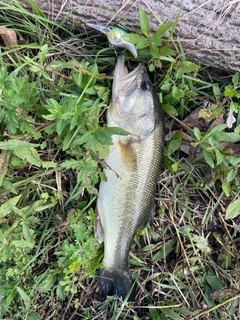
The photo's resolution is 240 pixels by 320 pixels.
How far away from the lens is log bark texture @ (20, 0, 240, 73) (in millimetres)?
2510

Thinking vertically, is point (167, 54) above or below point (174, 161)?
above

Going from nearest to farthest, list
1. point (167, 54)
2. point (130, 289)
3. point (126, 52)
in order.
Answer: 1. point (167, 54)
2. point (126, 52)
3. point (130, 289)

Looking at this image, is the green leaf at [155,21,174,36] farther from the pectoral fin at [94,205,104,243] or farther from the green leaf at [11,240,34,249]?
the green leaf at [11,240,34,249]

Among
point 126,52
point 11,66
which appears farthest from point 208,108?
point 11,66

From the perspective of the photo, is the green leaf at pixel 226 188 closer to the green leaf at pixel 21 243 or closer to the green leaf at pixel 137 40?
the green leaf at pixel 137 40

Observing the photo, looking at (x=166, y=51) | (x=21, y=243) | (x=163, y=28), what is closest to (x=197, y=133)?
(x=166, y=51)

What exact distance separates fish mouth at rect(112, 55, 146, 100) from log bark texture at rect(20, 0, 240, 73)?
0.29 m

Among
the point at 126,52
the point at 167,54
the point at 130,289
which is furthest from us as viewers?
the point at 130,289

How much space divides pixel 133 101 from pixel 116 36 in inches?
19.0

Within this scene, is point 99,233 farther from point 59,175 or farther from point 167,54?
point 167,54

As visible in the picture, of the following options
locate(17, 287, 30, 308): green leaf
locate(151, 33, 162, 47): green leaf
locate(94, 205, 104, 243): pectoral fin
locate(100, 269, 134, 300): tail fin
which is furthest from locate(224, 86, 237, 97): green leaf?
locate(17, 287, 30, 308): green leaf

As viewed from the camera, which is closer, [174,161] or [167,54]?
[167,54]

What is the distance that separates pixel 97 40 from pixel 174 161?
45.8 inches

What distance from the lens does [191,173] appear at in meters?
3.00
